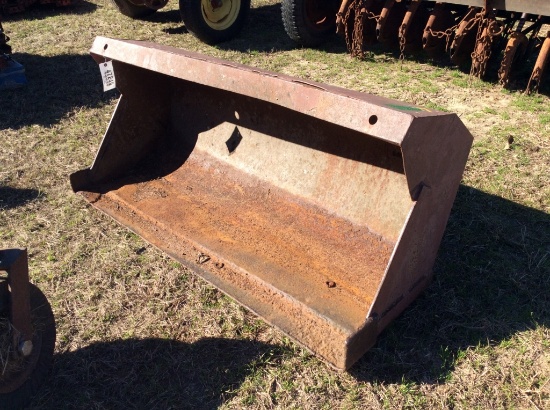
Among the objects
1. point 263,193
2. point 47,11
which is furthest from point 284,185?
point 47,11

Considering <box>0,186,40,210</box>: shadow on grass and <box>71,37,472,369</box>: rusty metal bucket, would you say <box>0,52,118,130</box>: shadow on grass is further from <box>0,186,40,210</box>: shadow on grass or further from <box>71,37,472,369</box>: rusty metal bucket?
<box>71,37,472,369</box>: rusty metal bucket

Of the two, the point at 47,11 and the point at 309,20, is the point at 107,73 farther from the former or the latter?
the point at 47,11

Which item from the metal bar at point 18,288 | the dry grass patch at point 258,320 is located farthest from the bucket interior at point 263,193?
the metal bar at point 18,288

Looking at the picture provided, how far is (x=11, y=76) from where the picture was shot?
17.1 feet

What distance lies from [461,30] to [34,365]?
13.7ft

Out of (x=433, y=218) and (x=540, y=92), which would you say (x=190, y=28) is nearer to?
(x=540, y=92)

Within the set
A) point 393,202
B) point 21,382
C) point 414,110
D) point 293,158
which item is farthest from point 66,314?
point 414,110

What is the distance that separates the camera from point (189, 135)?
11.6 feet

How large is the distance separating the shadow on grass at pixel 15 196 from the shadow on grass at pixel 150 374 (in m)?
1.46

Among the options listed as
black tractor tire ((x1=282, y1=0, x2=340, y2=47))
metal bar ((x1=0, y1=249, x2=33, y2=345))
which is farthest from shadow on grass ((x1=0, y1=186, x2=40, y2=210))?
black tractor tire ((x1=282, y1=0, x2=340, y2=47))

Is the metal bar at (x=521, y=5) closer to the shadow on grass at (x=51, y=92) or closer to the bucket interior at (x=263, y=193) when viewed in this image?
the bucket interior at (x=263, y=193)

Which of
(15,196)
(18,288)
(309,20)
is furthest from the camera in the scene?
(309,20)

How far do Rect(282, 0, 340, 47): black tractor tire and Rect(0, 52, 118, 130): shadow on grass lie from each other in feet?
6.73

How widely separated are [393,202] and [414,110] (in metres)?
0.66
